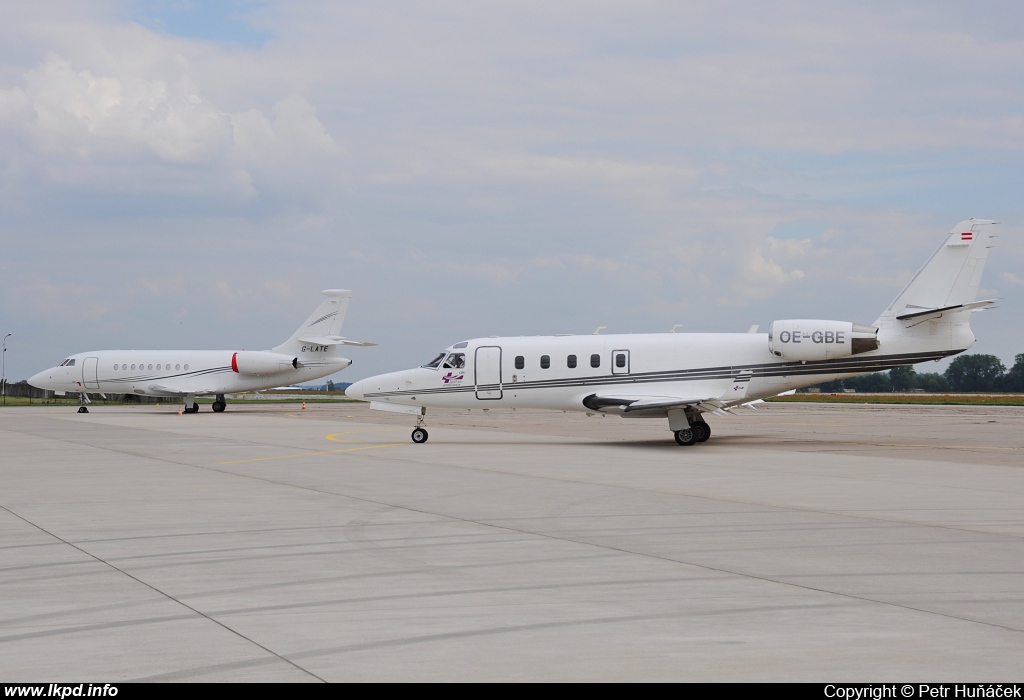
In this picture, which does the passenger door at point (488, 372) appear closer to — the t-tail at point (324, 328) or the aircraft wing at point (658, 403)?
the aircraft wing at point (658, 403)

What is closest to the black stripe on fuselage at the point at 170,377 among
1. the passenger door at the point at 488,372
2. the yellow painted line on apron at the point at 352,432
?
the yellow painted line on apron at the point at 352,432

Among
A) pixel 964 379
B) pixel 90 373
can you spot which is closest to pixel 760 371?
pixel 90 373

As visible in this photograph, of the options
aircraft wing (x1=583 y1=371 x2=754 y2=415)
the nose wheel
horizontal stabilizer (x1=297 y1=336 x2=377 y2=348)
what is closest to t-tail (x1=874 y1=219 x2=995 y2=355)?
aircraft wing (x1=583 y1=371 x2=754 y2=415)

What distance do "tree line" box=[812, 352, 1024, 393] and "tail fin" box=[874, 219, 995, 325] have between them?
117m

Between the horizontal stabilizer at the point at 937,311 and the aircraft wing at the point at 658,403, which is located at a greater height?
the horizontal stabilizer at the point at 937,311

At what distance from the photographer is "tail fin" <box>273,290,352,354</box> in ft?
186

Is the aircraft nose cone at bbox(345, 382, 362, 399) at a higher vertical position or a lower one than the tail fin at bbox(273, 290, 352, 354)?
lower

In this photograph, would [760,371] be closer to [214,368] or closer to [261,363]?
[261,363]

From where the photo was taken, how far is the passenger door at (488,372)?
28.1 m

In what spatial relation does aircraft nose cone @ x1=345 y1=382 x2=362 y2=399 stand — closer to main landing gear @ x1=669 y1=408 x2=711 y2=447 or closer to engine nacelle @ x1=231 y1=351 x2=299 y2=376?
main landing gear @ x1=669 y1=408 x2=711 y2=447

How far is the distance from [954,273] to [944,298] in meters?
0.68

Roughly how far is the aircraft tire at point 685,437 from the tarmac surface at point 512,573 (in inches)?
247

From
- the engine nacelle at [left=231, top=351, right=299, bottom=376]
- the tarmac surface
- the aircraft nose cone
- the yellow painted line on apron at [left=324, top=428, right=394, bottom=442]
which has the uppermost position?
the engine nacelle at [left=231, top=351, right=299, bottom=376]
